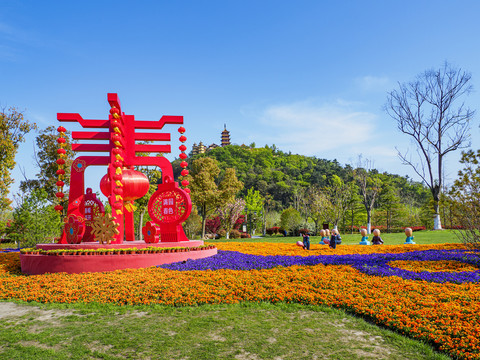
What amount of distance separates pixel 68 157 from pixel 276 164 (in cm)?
5649

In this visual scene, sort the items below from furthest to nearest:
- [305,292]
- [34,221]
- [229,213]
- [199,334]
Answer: [229,213]
[34,221]
[305,292]
[199,334]

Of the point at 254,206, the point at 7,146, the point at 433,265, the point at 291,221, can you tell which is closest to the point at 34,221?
the point at 7,146

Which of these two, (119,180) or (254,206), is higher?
(119,180)

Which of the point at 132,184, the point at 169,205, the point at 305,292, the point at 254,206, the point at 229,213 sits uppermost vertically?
the point at 132,184

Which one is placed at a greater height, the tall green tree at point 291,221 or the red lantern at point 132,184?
the red lantern at point 132,184

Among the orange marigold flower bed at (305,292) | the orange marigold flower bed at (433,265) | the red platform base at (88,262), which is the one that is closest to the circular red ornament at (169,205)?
the red platform base at (88,262)

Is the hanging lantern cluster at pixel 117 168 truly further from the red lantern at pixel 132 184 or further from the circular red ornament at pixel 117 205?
the red lantern at pixel 132 184

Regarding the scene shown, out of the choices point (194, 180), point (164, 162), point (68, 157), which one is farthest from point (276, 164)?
point (164, 162)

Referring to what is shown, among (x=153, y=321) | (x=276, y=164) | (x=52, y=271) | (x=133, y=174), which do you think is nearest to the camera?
(x=153, y=321)

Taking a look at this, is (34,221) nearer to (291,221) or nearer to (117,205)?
(117,205)

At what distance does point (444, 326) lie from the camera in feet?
16.2

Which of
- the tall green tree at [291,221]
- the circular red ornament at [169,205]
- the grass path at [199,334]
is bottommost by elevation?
the grass path at [199,334]

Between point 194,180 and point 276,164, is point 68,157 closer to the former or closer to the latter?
point 194,180

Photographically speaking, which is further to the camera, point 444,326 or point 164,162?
point 164,162
